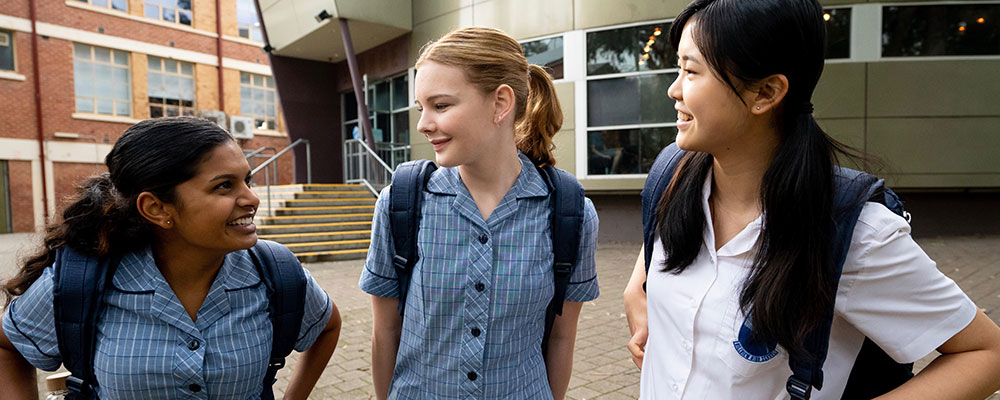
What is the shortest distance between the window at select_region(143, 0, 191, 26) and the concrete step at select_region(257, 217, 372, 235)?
1558cm

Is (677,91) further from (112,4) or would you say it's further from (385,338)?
(112,4)

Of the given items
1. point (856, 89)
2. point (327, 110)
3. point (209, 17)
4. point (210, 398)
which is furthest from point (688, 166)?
point (209, 17)

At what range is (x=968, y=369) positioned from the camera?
1.08 meters

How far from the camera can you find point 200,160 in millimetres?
1538

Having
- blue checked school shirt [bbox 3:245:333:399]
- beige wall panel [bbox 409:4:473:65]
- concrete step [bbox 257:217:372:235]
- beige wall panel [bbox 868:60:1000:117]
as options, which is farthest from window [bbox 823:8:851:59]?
blue checked school shirt [bbox 3:245:333:399]

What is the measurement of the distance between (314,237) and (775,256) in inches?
411

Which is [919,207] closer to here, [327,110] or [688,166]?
[688,166]

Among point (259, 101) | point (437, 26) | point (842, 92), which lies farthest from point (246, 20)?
point (842, 92)

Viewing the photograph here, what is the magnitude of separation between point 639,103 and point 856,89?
4090mm

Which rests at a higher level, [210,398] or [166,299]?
[166,299]

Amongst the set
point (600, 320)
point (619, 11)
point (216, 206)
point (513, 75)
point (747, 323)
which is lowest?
point (600, 320)

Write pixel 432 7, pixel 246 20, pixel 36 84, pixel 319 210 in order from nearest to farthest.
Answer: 1. pixel 319 210
2. pixel 432 7
3. pixel 36 84
4. pixel 246 20

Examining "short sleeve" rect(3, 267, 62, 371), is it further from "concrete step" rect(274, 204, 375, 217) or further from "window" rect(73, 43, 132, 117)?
"window" rect(73, 43, 132, 117)

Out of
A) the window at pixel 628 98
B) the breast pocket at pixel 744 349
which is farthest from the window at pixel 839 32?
the breast pocket at pixel 744 349
